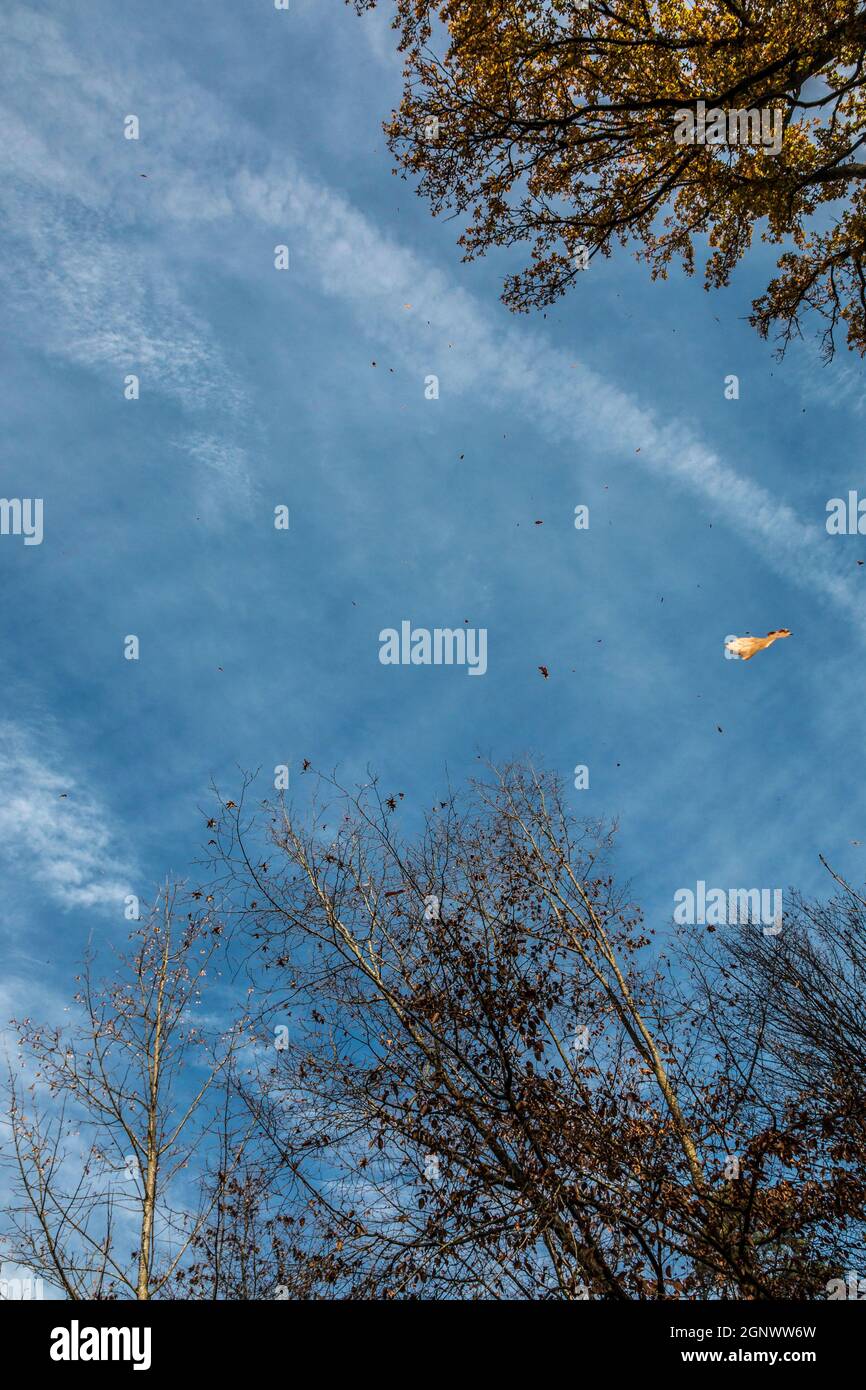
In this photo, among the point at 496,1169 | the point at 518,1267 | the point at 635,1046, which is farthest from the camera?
the point at 635,1046

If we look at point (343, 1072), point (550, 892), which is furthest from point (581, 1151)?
point (550, 892)

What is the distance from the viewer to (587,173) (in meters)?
9.79
